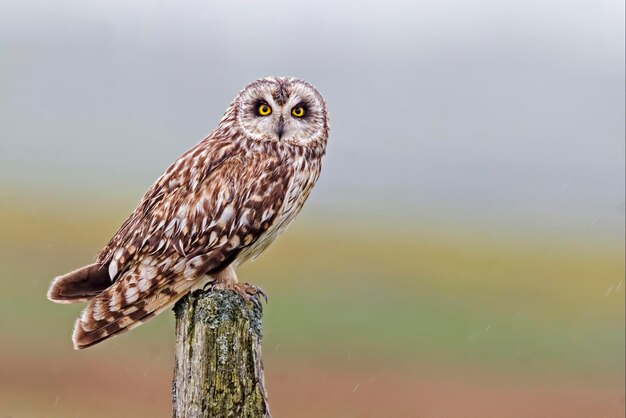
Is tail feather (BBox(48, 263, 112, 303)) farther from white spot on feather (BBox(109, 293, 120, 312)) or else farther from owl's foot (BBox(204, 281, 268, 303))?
owl's foot (BBox(204, 281, 268, 303))

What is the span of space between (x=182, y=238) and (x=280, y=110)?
94cm

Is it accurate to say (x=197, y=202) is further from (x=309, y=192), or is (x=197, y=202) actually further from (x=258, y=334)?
(x=258, y=334)

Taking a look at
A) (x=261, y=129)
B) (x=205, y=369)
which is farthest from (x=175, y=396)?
(x=261, y=129)

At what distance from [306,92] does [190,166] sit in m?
0.80

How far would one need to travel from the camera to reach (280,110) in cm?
464

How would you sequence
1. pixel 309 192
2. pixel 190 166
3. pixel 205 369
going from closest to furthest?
pixel 205 369 < pixel 190 166 < pixel 309 192

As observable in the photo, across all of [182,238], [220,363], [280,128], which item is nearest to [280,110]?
[280,128]

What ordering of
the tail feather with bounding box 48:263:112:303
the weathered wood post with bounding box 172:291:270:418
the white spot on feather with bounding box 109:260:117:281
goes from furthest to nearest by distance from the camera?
the white spot on feather with bounding box 109:260:117:281 < the tail feather with bounding box 48:263:112:303 < the weathered wood post with bounding box 172:291:270:418

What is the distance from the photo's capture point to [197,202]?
4445mm

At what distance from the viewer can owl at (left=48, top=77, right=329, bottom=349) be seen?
4152 millimetres


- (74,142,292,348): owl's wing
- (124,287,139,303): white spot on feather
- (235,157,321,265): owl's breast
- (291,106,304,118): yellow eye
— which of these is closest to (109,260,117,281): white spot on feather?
(74,142,292,348): owl's wing

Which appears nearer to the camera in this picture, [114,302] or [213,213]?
[114,302]

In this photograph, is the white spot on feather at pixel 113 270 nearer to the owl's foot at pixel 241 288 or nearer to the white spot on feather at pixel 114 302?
the white spot on feather at pixel 114 302

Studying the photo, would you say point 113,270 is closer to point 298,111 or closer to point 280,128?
point 280,128
